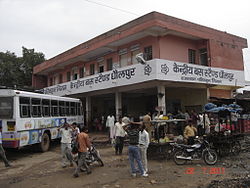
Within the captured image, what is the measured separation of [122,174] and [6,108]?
5669 mm

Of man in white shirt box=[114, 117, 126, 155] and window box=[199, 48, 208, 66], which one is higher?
window box=[199, 48, 208, 66]

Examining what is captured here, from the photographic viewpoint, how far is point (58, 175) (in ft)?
24.2

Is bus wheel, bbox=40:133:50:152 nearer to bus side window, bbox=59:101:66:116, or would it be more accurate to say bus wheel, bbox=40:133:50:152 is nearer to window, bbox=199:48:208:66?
bus side window, bbox=59:101:66:116

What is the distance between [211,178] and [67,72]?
19922 mm

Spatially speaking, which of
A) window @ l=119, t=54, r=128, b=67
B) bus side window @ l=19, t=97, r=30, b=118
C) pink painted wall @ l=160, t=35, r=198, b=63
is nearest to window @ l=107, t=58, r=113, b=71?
window @ l=119, t=54, r=128, b=67

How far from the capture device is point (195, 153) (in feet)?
27.3

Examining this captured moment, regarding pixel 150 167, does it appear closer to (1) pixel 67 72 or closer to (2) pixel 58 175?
(2) pixel 58 175

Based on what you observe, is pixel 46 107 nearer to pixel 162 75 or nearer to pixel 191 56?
pixel 162 75

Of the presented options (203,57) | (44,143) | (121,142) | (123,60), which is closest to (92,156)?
(121,142)

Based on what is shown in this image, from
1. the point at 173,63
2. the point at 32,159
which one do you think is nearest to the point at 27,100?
the point at 32,159

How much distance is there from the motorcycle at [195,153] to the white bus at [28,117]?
623 cm

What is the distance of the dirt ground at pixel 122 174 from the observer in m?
6.25

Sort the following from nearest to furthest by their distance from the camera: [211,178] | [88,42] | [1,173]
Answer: [211,178]
[1,173]
[88,42]

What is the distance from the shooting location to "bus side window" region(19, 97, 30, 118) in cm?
989
